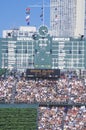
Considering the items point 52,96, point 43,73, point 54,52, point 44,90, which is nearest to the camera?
point 52,96

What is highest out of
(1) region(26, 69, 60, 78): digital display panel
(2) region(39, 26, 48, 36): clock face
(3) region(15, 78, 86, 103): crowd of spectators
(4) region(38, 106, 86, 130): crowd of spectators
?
(2) region(39, 26, 48, 36): clock face

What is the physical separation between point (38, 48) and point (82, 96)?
34347 mm

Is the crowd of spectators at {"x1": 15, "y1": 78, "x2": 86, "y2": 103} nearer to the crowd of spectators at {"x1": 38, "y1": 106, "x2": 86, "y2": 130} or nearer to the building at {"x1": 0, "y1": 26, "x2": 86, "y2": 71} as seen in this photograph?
the crowd of spectators at {"x1": 38, "y1": 106, "x2": 86, "y2": 130}

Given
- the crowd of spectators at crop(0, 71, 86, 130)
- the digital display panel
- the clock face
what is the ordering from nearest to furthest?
the crowd of spectators at crop(0, 71, 86, 130), the digital display panel, the clock face

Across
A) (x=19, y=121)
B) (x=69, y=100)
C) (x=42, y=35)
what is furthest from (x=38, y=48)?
(x=19, y=121)

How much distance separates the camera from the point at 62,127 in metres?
52.0

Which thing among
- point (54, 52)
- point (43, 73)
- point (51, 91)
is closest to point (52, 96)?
point (51, 91)

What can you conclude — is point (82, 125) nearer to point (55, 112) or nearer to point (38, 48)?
point (55, 112)

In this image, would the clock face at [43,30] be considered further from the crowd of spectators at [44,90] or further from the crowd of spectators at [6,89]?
the crowd of spectators at [44,90]

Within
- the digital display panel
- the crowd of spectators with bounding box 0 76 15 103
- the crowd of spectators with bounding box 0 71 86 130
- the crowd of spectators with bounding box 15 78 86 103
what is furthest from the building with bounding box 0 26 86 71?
the crowd of spectators with bounding box 15 78 86 103

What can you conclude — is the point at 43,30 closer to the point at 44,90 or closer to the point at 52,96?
the point at 44,90

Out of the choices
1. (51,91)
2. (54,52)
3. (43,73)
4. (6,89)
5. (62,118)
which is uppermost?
(43,73)

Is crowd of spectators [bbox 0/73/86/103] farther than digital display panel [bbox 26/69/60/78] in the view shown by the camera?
No

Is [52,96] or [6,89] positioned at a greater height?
[6,89]
